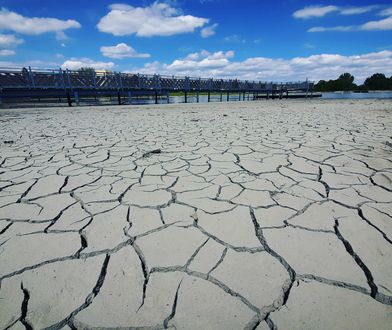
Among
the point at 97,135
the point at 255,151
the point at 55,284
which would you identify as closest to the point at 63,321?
the point at 55,284

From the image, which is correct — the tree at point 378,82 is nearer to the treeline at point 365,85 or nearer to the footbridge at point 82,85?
the treeline at point 365,85

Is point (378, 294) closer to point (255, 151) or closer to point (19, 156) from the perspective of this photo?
point (255, 151)

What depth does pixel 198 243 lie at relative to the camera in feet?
Answer: 5.24

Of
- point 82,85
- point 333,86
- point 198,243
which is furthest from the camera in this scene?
point 333,86

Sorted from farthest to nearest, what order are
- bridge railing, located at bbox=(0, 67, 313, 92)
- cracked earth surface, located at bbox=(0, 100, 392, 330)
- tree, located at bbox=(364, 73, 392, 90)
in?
tree, located at bbox=(364, 73, 392, 90) → bridge railing, located at bbox=(0, 67, 313, 92) → cracked earth surface, located at bbox=(0, 100, 392, 330)

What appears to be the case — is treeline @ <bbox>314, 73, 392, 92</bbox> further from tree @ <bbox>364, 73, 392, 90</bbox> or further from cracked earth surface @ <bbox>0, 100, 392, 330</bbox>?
cracked earth surface @ <bbox>0, 100, 392, 330</bbox>

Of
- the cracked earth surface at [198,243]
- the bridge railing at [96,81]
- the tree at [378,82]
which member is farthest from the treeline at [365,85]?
the cracked earth surface at [198,243]

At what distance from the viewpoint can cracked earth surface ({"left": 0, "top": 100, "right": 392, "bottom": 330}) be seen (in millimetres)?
1133

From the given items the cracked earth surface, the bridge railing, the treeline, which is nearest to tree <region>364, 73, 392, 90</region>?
the treeline

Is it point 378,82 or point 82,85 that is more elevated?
point 378,82

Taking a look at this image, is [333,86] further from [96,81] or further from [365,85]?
[96,81]

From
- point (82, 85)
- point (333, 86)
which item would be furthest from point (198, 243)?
point (333, 86)

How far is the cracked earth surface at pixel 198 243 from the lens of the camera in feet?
3.72

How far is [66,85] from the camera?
1286 cm
